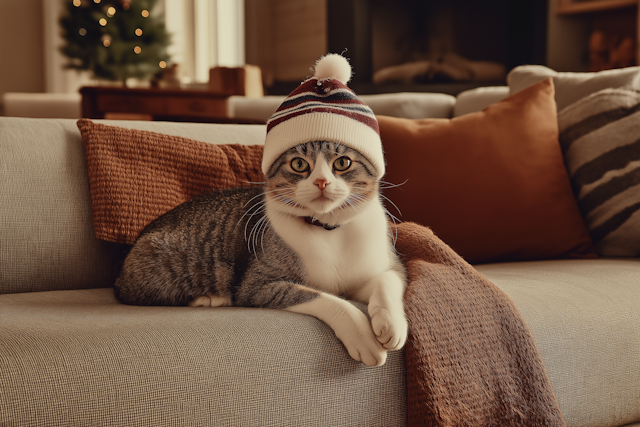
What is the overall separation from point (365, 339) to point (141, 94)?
316 cm

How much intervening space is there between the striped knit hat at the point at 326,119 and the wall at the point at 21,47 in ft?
17.9

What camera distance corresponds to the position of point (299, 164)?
1104 mm

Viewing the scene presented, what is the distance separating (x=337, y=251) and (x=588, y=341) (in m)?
0.53

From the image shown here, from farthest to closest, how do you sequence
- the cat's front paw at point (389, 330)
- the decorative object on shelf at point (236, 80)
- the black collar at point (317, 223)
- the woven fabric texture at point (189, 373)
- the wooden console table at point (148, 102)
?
the decorative object on shelf at point (236, 80) → the wooden console table at point (148, 102) → the black collar at point (317, 223) → the cat's front paw at point (389, 330) → the woven fabric texture at point (189, 373)

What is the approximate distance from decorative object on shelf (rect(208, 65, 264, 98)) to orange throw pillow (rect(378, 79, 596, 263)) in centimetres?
283

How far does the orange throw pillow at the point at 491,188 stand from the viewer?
1.58 m

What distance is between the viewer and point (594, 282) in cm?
131

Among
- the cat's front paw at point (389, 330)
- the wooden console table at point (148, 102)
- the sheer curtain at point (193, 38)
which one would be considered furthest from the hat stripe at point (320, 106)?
the sheer curtain at point (193, 38)

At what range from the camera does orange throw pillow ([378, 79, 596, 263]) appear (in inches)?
62.1

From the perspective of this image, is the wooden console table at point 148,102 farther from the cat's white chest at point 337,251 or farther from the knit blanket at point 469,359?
the knit blanket at point 469,359

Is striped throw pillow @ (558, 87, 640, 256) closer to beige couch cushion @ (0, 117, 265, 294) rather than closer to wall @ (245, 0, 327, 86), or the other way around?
beige couch cushion @ (0, 117, 265, 294)

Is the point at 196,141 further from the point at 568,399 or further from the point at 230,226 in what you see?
the point at 568,399

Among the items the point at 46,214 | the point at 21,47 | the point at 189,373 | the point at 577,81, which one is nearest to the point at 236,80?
the point at 21,47

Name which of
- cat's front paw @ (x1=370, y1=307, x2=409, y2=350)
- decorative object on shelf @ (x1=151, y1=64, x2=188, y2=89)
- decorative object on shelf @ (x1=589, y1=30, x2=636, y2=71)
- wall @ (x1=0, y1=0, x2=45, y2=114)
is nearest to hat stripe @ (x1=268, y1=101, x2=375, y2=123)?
cat's front paw @ (x1=370, y1=307, x2=409, y2=350)
